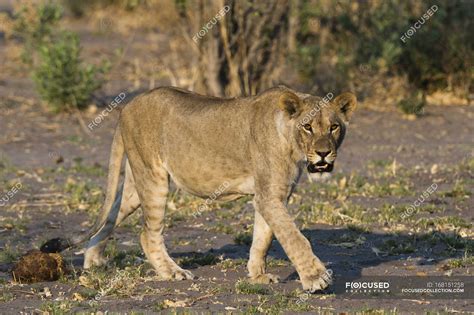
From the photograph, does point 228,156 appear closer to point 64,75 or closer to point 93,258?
point 93,258

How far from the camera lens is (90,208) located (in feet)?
32.2

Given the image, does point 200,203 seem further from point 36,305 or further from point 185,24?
point 185,24

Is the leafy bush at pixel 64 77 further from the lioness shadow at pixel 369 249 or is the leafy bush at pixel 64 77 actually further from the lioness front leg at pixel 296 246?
the lioness front leg at pixel 296 246

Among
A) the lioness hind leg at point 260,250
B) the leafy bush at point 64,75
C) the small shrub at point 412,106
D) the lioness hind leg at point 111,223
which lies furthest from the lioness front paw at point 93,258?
the small shrub at point 412,106

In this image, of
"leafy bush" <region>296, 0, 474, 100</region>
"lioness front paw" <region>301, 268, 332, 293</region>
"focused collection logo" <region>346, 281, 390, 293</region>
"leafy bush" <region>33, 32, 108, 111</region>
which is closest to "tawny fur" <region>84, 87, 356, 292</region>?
"lioness front paw" <region>301, 268, 332, 293</region>

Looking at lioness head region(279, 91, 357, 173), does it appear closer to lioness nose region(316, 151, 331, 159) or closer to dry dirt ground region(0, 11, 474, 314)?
lioness nose region(316, 151, 331, 159)

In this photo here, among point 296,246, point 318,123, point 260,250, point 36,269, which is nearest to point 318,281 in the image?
point 296,246

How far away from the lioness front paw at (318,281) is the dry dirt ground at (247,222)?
8cm

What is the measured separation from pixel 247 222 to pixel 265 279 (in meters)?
2.38

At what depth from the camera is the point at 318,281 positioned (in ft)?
20.5

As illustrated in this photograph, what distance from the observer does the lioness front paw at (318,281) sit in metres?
6.24

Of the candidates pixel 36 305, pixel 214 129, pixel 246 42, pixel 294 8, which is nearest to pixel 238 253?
pixel 214 129

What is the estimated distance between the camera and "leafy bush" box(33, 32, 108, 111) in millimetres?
14689

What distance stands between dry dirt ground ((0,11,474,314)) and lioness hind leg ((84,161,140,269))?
14 centimetres
